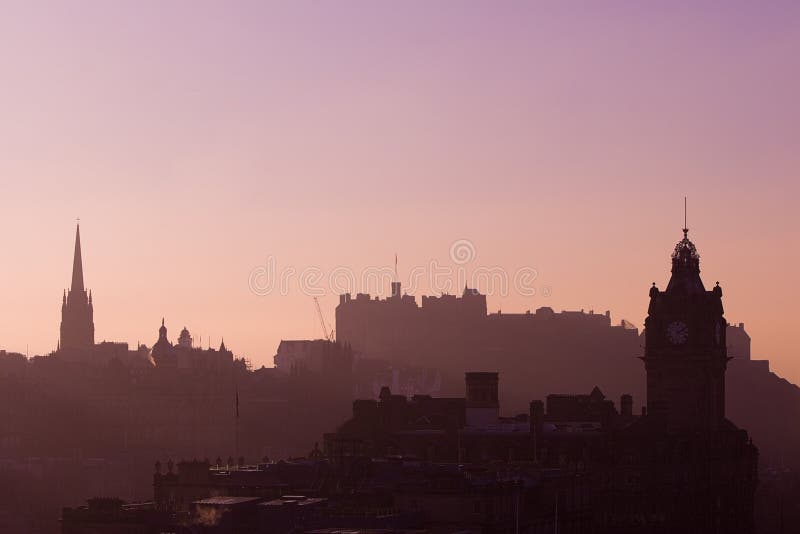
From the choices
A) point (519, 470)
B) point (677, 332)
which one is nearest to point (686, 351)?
point (677, 332)

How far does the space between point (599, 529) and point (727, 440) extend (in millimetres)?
38876

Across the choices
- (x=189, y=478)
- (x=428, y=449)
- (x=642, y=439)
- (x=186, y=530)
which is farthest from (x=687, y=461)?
(x=186, y=530)

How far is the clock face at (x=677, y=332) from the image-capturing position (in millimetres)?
192750

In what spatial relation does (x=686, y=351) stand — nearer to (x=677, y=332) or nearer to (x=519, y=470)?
(x=677, y=332)

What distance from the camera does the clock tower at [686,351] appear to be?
191 m

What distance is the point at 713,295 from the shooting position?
19475cm

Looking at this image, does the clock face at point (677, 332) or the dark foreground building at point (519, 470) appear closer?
the dark foreground building at point (519, 470)

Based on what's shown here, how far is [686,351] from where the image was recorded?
631ft

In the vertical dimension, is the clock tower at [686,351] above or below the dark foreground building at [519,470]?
above

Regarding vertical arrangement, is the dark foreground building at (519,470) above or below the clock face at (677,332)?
below

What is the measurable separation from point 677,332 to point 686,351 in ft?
4.87

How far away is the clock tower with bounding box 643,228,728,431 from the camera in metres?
191

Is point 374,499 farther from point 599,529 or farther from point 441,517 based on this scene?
point 599,529

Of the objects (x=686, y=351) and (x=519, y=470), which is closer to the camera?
(x=519, y=470)
